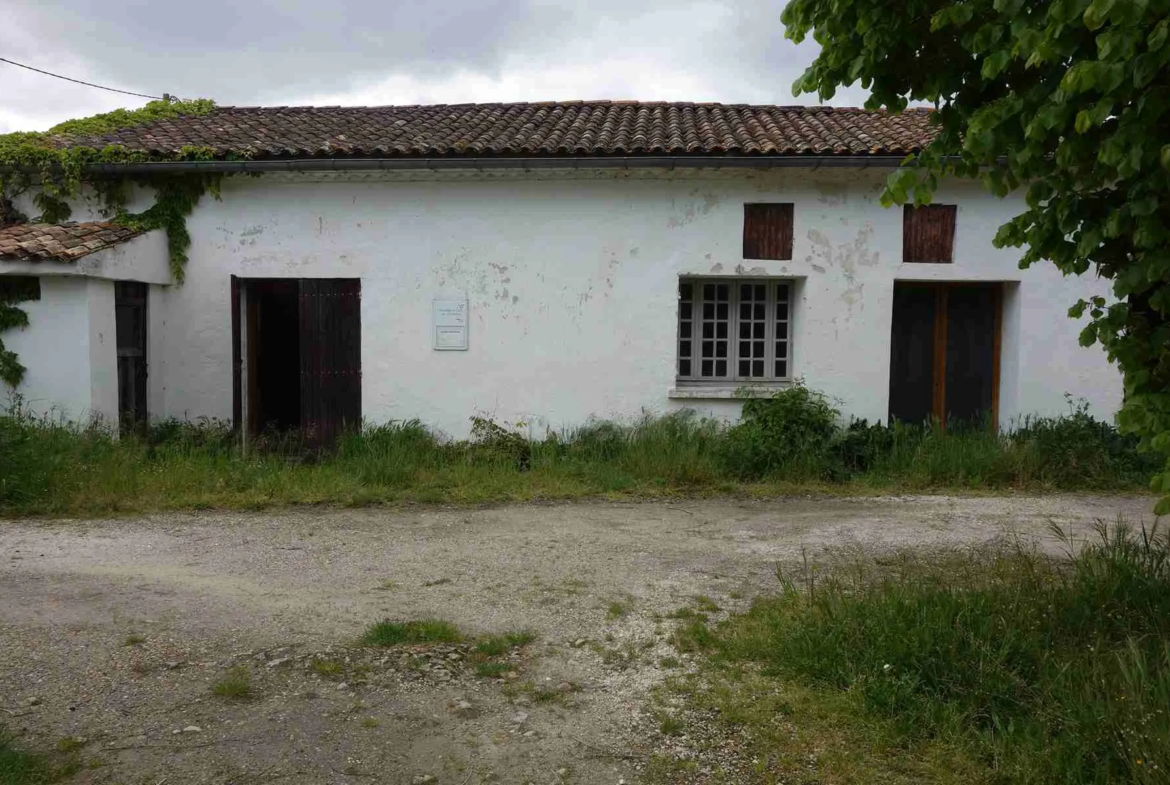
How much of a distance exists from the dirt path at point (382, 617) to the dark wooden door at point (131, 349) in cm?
309

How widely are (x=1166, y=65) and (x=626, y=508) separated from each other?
17.6 feet

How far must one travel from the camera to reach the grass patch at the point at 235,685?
145 inches

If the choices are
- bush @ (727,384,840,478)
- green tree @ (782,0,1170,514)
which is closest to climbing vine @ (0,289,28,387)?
bush @ (727,384,840,478)

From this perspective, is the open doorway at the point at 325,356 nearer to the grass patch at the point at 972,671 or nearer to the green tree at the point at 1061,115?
the grass patch at the point at 972,671

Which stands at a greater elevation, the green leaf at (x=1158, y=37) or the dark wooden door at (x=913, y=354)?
the green leaf at (x=1158, y=37)

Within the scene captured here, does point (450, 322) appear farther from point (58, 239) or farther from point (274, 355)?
point (58, 239)

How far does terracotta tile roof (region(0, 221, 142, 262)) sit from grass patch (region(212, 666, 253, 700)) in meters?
6.04

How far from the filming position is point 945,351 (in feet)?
32.8

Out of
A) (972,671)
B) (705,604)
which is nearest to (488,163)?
(705,604)

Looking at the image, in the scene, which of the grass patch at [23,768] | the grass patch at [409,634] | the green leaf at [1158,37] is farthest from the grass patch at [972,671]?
the grass patch at [23,768]

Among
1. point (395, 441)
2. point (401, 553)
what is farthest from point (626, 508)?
point (395, 441)

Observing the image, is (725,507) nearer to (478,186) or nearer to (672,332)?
(672,332)

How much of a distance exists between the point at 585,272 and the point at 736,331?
6.28 feet

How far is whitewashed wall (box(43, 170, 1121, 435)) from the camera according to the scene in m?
9.42
